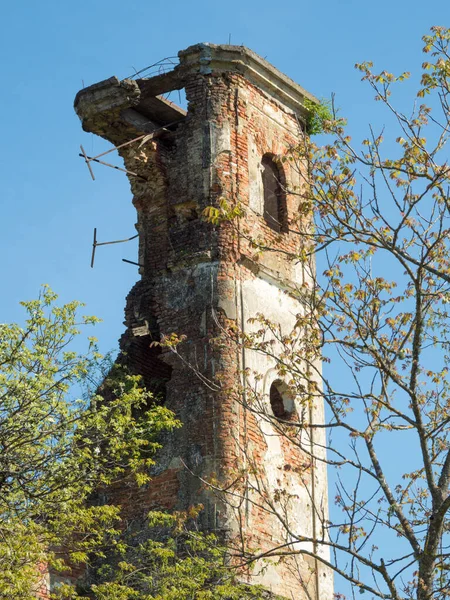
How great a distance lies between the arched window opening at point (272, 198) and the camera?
19625mm

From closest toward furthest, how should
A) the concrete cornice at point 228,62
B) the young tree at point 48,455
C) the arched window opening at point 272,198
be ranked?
the young tree at point 48,455 → the concrete cornice at point 228,62 → the arched window opening at point 272,198

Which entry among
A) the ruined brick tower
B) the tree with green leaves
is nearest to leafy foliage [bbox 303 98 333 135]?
the ruined brick tower

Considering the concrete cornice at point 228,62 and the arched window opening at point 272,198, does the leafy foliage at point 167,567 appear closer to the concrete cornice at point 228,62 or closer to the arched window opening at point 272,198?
the arched window opening at point 272,198

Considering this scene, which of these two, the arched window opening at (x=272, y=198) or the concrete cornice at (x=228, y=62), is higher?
the concrete cornice at (x=228, y=62)

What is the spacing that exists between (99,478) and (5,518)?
1763 millimetres

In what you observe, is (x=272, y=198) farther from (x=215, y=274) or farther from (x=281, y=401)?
(x=281, y=401)

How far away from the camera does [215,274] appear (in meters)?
18.0

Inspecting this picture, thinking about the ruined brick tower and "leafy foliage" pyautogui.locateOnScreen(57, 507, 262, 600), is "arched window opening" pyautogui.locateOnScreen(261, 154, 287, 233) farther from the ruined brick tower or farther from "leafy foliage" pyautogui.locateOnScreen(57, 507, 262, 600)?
"leafy foliage" pyautogui.locateOnScreen(57, 507, 262, 600)

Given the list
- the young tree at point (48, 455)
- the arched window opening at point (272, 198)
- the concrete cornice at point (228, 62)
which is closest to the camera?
the young tree at point (48, 455)

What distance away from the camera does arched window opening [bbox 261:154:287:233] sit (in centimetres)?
1962

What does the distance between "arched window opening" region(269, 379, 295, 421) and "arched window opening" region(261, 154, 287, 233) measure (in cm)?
252

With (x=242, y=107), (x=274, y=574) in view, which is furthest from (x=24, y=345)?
(x=242, y=107)

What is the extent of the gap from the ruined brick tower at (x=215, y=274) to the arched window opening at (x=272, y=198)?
22 mm

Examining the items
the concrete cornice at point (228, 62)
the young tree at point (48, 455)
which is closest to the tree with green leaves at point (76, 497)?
the young tree at point (48, 455)
